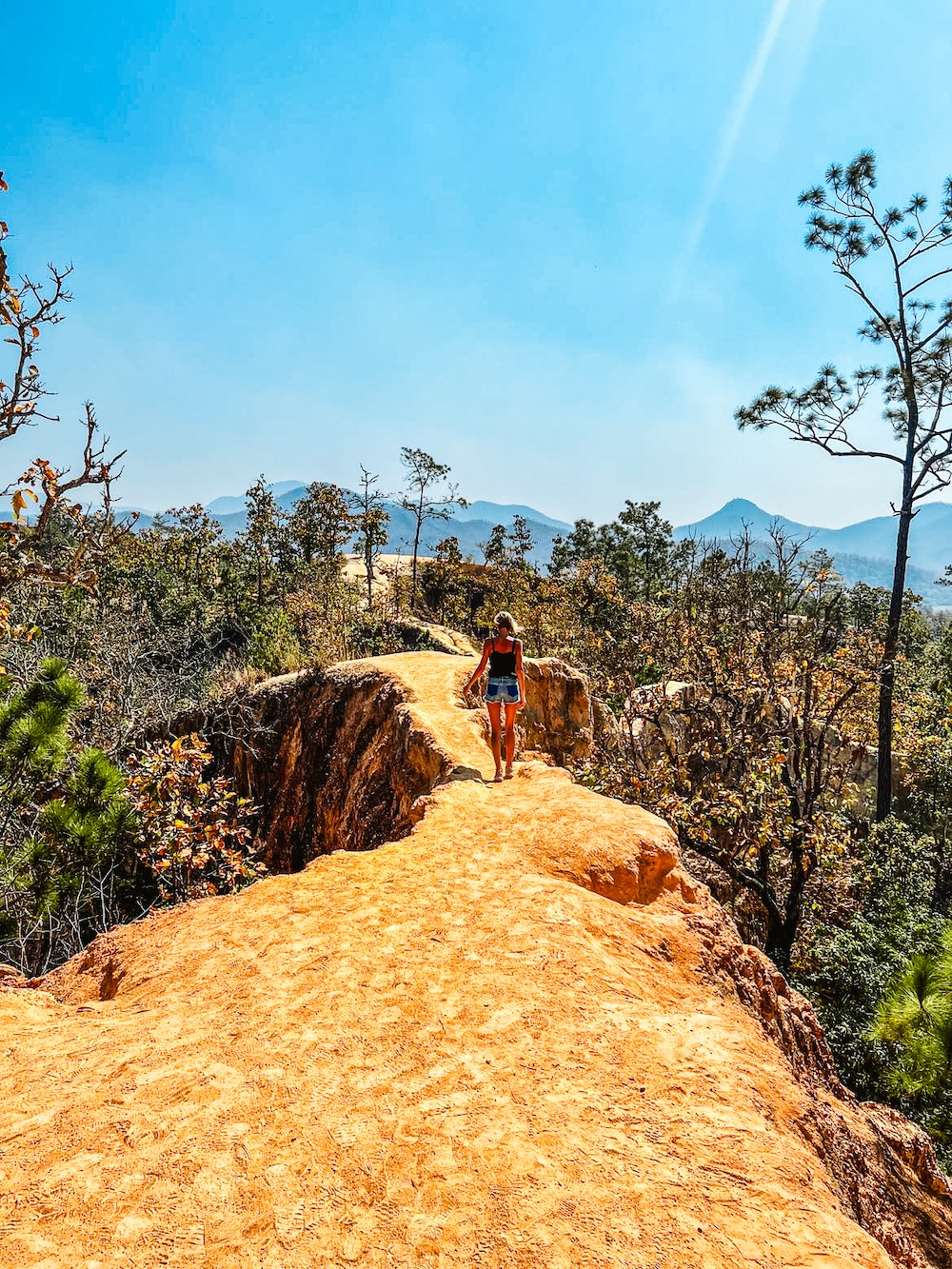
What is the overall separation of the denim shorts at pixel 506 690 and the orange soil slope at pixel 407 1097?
9.87ft

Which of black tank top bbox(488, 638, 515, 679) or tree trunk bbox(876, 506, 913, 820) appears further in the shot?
tree trunk bbox(876, 506, 913, 820)

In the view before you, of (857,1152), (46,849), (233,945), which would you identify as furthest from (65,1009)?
(857,1152)

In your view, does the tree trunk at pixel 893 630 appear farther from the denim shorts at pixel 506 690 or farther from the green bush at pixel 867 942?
the denim shorts at pixel 506 690

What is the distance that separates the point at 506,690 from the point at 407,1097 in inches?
202

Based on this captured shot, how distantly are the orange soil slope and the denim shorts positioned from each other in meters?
3.01

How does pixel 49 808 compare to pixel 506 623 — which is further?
pixel 506 623

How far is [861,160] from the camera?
14758 mm

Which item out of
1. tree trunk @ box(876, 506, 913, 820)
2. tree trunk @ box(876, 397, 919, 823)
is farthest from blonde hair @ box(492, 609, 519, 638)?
tree trunk @ box(876, 506, 913, 820)

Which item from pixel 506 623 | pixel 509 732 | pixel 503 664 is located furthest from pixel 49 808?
pixel 506 623

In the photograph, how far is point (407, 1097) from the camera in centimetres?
296

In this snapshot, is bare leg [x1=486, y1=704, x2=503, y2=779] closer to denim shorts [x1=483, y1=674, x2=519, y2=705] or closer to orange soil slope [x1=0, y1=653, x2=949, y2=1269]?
denim shorts [x1=483, y1=674, x2=519, y2=705]

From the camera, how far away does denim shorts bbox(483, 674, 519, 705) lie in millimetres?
7812

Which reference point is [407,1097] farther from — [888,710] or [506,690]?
[888,710]

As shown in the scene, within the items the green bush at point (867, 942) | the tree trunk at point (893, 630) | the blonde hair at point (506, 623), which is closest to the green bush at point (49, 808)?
the blonde hair at point (506, 623)
